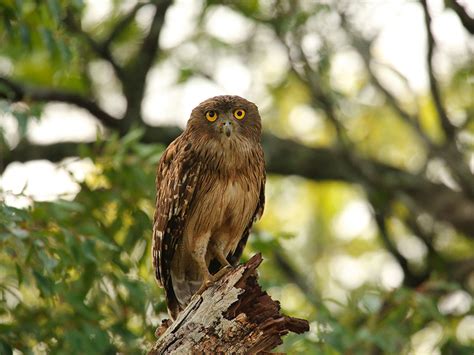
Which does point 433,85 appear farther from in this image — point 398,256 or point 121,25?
point 121,25

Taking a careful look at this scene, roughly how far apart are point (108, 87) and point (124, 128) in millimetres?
1455

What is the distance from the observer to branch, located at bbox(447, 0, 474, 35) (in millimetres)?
6660

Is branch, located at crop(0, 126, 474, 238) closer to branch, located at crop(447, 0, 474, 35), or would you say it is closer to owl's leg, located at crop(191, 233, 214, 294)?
branch, located at crop(447, 0, 474, 35)

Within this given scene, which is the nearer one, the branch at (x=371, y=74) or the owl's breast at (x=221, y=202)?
the owl's breast at (x=221, y=202)

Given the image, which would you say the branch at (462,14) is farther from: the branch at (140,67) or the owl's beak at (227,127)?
the branch at (140,67)

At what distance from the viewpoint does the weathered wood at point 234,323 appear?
13.8 feet

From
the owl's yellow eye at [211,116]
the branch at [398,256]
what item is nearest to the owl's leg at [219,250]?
the owl's yellow eye at [211,116]

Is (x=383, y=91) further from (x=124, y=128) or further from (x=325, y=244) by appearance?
(x=325, y=244)

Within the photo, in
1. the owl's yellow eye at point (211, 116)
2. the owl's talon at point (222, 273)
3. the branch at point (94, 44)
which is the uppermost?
the branch at point (94, 44)

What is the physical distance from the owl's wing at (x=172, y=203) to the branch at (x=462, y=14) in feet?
8.08

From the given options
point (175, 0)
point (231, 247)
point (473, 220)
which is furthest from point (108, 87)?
point (231, 247)

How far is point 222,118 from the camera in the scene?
17.7ft

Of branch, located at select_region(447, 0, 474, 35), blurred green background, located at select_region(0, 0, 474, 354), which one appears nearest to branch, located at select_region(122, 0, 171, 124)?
blurred green background, located at select_region(0, 0, 474, 354)

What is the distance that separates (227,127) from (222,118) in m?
0.10
